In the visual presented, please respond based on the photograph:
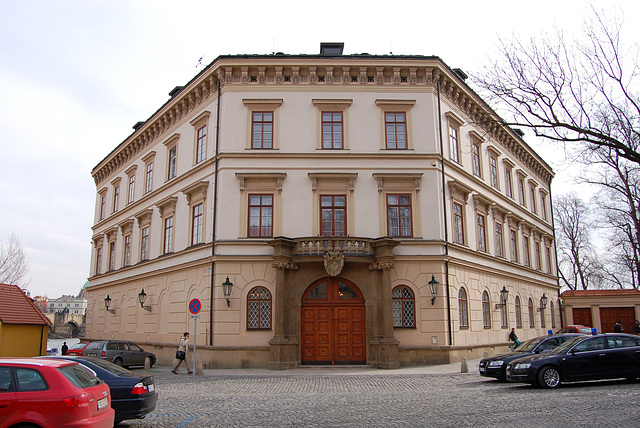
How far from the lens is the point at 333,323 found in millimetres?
23656

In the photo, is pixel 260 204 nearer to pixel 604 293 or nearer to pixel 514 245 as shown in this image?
pixel 514 245

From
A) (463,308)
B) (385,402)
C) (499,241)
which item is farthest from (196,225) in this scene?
(499,241)

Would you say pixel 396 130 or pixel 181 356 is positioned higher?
pixel 396 130

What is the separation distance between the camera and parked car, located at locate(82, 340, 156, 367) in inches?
981

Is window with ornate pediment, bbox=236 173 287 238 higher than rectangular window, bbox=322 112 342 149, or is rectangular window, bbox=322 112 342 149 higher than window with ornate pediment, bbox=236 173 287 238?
rectangular window, bbox=322 112 342 149

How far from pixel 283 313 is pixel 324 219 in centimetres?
465

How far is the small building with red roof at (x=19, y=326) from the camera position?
18.6 m

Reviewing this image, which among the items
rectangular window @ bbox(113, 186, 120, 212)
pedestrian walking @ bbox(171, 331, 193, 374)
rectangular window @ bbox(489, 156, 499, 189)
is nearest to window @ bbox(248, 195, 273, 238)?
pedestrian walking @ bbox(171, 331, 193, 374)

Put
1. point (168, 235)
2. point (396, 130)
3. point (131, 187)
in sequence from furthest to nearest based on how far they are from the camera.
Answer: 1. point (131, 187)
2. point (168, 235)
3. point (396, 130)

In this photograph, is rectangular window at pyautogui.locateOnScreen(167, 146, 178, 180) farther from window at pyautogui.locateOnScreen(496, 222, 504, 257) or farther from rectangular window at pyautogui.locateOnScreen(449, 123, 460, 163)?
window at pyautogui.locateOnScreen(496, 222, 504, 257)

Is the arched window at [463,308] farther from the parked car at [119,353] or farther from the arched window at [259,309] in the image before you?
the parked car at [119,353]

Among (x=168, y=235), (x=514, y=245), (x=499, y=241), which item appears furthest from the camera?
(x=514, y=245)

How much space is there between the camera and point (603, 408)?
11.8m

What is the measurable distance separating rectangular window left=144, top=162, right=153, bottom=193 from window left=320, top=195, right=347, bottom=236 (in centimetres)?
Result: 1296
